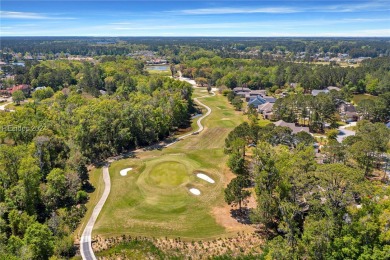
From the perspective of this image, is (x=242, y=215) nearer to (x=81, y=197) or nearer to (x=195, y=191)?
(x=195, y=191)

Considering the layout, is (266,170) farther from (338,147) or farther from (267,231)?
(338,147)

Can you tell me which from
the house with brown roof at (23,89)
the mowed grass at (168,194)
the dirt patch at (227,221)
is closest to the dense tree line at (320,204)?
the dirt patch at (227,221)

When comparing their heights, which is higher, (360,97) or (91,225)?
(360,97)

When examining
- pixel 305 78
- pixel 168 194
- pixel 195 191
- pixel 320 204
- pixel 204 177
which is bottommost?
pixel 195 191

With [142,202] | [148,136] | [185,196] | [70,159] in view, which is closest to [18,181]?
[70,159]

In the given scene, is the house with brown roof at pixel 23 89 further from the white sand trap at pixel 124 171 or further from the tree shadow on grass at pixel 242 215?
the tree shadow on grass at pixel 242 215

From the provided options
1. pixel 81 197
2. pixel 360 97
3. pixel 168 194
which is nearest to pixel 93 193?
pixel 81 197
